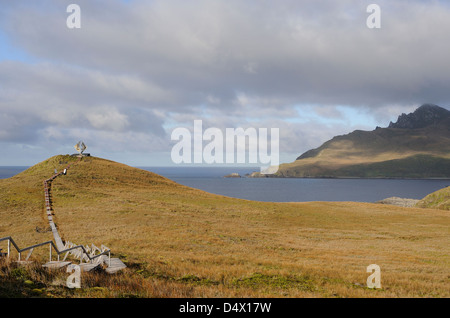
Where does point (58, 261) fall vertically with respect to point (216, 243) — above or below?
above

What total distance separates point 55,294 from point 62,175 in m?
60.7

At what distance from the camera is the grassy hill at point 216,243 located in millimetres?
11422

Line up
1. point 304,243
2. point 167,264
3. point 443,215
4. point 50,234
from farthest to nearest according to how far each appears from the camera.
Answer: point 443,215 < point 304,243 < point 50,234 < point 167,264

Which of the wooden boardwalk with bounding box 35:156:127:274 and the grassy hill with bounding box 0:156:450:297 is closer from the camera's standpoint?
the grassy hill with bounding box 0:156:450:297

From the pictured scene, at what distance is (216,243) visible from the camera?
85.4 feet

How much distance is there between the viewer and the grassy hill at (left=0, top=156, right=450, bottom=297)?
11422 millimetres

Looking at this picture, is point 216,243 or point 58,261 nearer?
point 58,261

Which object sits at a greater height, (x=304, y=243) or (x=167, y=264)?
(x=167, y=264)

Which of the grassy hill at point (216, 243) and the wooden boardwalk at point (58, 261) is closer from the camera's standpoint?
the grassy hill at point (216, 243)

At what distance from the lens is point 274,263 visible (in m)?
17.6
